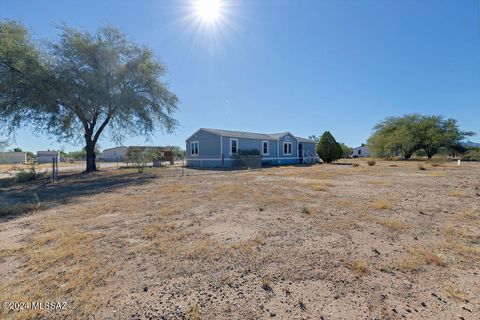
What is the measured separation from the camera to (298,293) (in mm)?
2254

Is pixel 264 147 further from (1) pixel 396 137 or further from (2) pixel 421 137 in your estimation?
(2) pixel 421 137

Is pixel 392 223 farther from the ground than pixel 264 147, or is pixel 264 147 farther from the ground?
pixel 264 147

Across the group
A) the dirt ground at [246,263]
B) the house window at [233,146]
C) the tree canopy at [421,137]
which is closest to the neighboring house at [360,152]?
the tree canopy at [421,137]

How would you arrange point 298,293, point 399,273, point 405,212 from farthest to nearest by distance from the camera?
point 405,212 < point 399,273 < point 298,293

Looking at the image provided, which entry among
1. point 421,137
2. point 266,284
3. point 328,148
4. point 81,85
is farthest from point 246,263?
point 421,137

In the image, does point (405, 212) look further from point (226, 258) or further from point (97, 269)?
point (97, 269)

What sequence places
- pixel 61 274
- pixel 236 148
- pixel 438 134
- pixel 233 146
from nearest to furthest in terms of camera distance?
pixel 61 274 < pixel 233 146 < pixel 236 148 < pixel 438 134

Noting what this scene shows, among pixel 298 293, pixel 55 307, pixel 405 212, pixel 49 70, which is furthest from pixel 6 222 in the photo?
pixel 49 70

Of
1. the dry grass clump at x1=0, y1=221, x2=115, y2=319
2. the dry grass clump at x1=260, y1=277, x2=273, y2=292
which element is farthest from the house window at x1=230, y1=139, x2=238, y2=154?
the dry grass clump at x1=260, y1=277, x2=273, y2=292

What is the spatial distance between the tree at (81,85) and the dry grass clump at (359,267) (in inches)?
637

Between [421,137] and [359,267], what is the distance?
40838mm

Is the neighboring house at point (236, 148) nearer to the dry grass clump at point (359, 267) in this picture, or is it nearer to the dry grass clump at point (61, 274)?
the dry grass clump at point (61, 274)

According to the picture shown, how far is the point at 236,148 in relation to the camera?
21.8 meters

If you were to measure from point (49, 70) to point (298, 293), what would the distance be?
17817 mm
